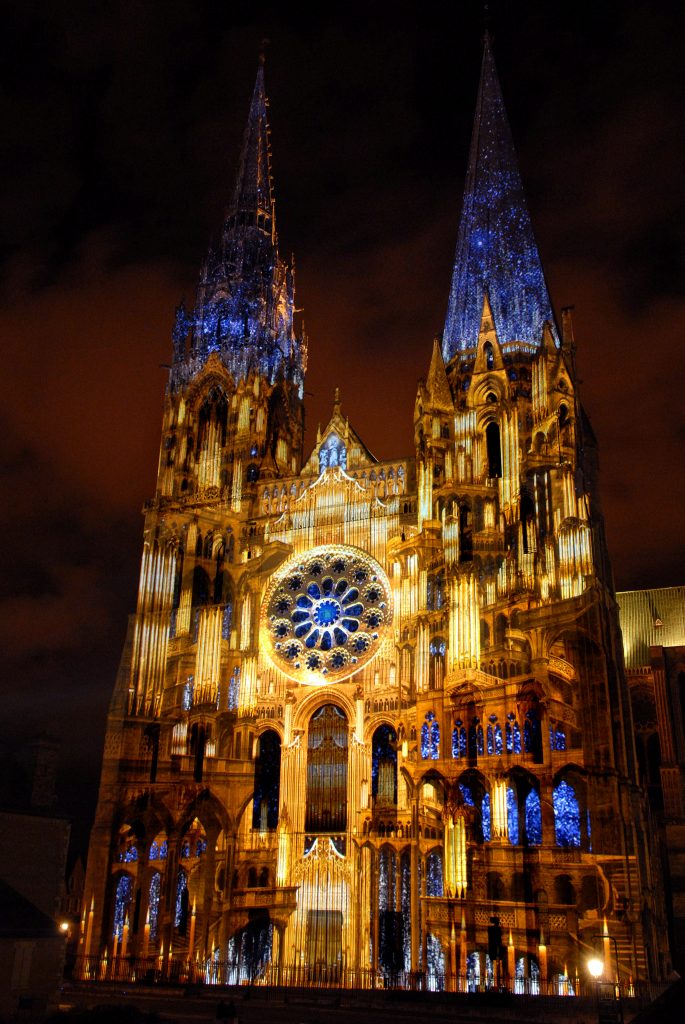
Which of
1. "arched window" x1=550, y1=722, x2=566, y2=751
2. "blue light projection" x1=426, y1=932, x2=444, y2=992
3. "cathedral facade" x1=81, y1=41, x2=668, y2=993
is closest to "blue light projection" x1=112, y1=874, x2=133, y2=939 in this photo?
"cathedral facade" x1=81, y1=41, x2=668, y2=993

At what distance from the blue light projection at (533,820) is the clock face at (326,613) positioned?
10154 mm

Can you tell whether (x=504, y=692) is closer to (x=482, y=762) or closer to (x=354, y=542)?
(x=482, y=762)

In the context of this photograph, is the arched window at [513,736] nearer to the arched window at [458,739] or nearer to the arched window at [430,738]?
the arched window at [458,739]

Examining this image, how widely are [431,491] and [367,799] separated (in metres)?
14.4

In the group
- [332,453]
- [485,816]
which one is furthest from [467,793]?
[332,453]

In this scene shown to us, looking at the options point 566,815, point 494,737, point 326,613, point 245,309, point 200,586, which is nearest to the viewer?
point 566,815

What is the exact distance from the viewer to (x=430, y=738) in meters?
40.8

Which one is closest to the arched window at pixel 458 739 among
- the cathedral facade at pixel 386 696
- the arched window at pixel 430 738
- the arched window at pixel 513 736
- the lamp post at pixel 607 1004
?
the cathedral facade at pixel 386 696

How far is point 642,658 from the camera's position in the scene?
53781 mm

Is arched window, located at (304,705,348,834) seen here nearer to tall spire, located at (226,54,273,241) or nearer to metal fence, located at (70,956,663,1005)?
metal fence, located at (70,956,663,1005)

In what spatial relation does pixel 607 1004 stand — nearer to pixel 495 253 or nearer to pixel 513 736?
pixel 513 736

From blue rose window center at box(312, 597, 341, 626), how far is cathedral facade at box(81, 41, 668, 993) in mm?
211

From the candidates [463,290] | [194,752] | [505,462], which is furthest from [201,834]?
[463,290]

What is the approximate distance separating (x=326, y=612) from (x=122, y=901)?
1702 cm
